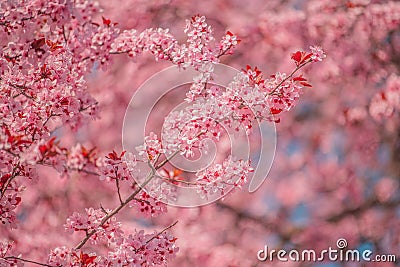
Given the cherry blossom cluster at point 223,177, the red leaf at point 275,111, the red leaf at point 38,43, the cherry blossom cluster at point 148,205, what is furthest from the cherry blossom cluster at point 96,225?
the red leaf at point 275,111

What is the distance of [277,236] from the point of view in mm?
6688

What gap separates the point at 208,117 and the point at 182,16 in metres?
4.75

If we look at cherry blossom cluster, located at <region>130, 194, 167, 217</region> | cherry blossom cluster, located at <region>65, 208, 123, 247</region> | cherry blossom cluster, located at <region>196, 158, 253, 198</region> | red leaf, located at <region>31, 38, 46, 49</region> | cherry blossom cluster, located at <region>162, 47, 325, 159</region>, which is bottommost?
cherry blossom cluster, located at <region>65, 208, 123, 247</region>

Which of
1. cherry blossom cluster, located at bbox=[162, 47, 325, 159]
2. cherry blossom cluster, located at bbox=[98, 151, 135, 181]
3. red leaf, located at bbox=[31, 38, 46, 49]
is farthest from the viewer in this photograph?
red leaf, located at bbox=[31, 38, 46, 49]

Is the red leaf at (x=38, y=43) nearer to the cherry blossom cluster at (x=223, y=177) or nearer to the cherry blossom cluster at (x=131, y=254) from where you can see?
the cherry blossom cluster at (x=131, y=254)

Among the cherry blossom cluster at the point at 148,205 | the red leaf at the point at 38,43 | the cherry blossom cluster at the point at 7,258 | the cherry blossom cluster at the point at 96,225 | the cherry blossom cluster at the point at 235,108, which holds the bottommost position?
the cherry blossom cluster at the point at 7,258

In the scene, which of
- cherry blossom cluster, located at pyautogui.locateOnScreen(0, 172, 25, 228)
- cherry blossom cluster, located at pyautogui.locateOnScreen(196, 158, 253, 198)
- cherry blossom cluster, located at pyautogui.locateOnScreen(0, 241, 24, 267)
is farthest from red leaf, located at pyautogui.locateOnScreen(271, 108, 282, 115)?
cherry blossom cluster, located at pyautogui.locateOnScreen(0, 241, 24, 267)

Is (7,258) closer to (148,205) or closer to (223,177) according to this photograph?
(148,205)

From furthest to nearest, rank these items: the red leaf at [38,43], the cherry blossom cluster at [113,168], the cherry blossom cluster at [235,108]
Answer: the red leaf at [38,43] < the cherry blossom cluster at [113,168] < the cherry blossom cluster at [235,108]

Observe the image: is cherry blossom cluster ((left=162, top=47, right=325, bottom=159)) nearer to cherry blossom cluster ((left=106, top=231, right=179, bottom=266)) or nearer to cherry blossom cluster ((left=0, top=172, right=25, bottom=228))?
cherry blossom cluster ((left=106, top=231, right=179, bottom=266))

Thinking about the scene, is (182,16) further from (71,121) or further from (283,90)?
(283,90)

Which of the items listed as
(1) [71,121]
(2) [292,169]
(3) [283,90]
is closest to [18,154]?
(1) [71,121]

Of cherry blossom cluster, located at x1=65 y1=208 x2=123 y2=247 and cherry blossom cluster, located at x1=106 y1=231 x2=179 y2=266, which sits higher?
cherry blossom cluster, located at x1=65 y1=208 x2=123 y2=247

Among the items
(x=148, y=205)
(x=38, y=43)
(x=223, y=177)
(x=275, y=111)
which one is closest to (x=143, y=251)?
(x=148, y=205)
